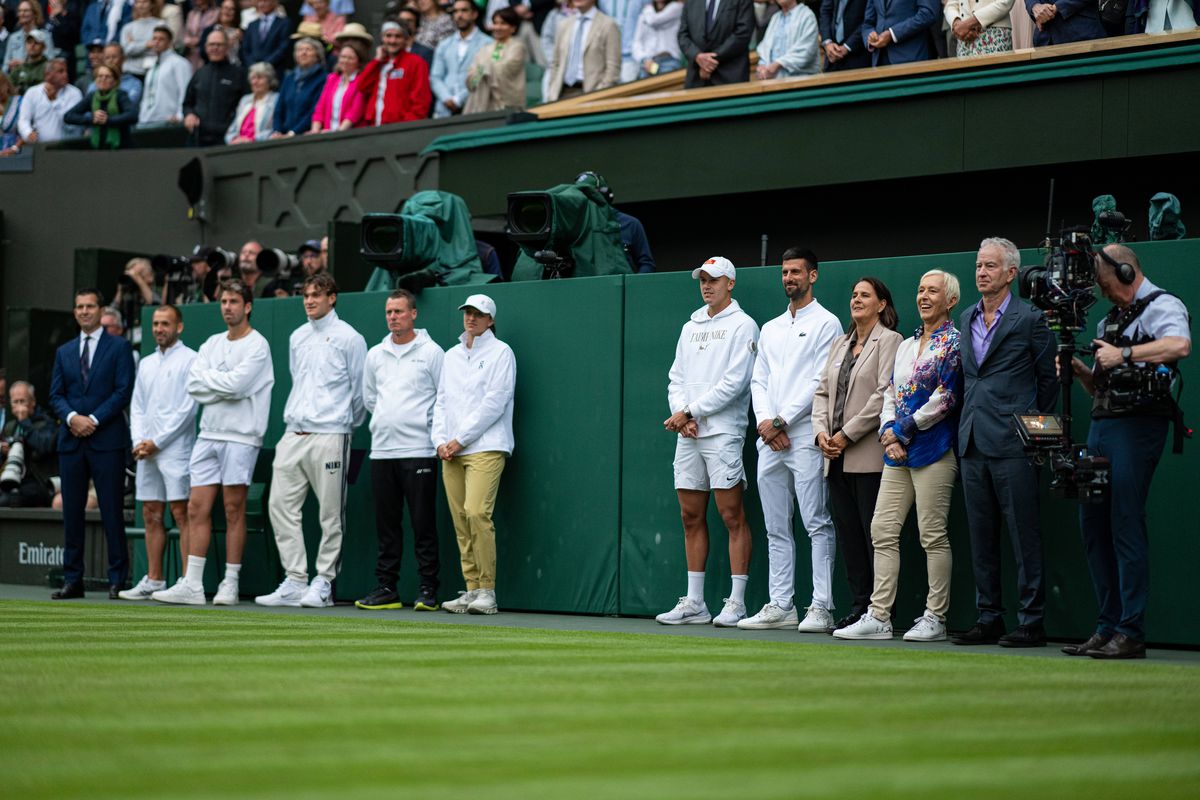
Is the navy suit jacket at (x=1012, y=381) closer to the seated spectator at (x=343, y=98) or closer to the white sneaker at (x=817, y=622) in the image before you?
the white sneaker at (x=817, y=622)

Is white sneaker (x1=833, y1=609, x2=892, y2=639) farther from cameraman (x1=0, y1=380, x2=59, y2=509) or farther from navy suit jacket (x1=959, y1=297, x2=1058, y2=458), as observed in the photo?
cameraman (x1=0, y1=380, x2=59, y2=509)

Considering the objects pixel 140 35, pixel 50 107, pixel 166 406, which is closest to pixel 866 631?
pixel 166 406

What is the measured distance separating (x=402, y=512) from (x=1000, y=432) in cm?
489

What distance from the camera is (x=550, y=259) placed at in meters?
11.6

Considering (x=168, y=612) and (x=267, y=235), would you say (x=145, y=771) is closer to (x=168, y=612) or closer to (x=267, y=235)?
(x=168, y=612)

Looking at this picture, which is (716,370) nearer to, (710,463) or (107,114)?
(710,463)

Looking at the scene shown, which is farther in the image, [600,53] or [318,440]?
[600,53]

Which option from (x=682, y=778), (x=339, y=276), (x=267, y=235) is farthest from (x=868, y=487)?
(x=267, y=235)

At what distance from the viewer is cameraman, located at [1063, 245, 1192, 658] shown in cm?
→ 785

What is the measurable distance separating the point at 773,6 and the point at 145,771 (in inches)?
486

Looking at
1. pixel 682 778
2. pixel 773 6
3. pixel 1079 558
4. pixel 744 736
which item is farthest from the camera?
pixel 773 6

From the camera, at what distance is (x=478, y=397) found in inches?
439

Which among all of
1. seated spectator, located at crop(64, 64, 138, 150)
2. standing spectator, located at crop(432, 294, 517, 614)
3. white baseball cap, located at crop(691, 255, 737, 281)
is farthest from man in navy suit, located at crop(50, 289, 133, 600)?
seated spectator, located at crop(64, 64, 138, 150)

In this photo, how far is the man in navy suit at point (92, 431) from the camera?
40.6 feet
